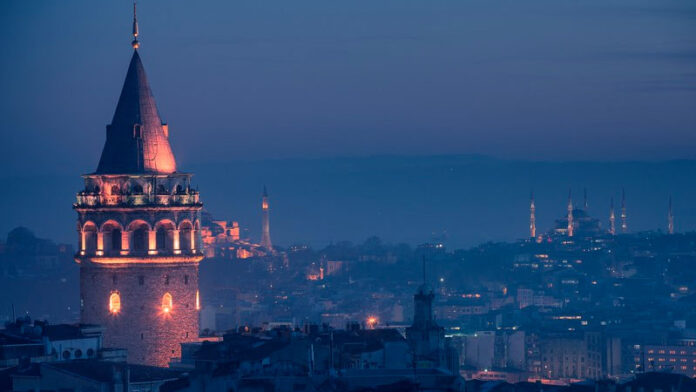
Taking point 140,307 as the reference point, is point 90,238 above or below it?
above

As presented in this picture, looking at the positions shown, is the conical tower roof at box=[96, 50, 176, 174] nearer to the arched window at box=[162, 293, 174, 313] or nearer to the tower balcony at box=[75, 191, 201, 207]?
the tower balcony at box=[75, 191, 201, 207]

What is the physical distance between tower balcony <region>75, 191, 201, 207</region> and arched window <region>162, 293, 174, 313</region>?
2.01 meters

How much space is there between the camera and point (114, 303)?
50938 millimetres

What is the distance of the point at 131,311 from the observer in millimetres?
50812

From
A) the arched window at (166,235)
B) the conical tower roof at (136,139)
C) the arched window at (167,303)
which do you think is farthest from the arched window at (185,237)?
the conical tower roof at (136,139)

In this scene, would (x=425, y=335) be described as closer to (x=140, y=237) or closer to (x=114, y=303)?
(x=140, y=237)

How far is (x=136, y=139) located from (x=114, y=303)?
362cm

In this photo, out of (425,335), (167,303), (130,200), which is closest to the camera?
(130,200)

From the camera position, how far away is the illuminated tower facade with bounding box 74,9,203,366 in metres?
50.8

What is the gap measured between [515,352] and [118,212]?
101809 millimetres

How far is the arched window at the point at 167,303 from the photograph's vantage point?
51000mm


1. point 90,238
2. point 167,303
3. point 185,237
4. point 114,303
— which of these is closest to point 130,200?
point 90,238

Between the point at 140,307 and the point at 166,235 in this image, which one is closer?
the point at 140,307

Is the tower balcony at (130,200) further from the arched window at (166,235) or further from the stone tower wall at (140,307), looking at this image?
the stone tower wall at (140,307)
